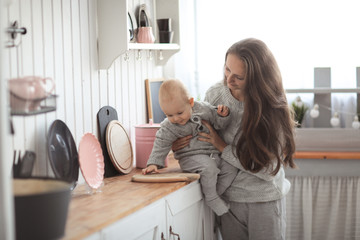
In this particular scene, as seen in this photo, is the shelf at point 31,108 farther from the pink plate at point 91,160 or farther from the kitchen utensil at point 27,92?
the pink plate at point 91,160

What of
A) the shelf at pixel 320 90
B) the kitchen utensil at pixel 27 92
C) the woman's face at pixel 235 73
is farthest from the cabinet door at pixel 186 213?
the shelf at pixel 320 90

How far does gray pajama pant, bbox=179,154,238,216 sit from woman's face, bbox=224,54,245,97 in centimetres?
33

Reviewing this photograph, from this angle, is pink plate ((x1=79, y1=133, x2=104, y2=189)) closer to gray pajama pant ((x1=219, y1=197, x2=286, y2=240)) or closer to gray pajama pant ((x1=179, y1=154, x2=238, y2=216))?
gray pajama pant ((x1=179, y1=154, x2=238, y2=216))

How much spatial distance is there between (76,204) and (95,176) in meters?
0.24

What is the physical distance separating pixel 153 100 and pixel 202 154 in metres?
0.71

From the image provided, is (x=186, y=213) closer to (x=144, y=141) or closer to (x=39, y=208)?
(x=144, y=141)

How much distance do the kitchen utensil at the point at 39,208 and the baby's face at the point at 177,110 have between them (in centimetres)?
82

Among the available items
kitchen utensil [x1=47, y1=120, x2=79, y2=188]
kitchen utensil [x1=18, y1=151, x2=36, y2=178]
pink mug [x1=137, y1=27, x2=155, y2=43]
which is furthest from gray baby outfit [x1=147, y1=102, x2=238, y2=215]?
kitchen utensil [x1=18, y1=151, x2=36, y2=178]

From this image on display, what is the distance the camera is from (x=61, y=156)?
1.89 m

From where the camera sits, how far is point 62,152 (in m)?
1.90

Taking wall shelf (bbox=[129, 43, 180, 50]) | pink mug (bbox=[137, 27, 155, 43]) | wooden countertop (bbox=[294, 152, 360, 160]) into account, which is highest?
pink mug (bbox=[137, 27, 155, 43])

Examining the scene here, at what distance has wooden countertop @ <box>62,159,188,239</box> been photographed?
1474 mm

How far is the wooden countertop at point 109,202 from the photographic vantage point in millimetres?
1474

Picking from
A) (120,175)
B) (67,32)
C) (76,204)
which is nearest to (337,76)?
(120,175)
